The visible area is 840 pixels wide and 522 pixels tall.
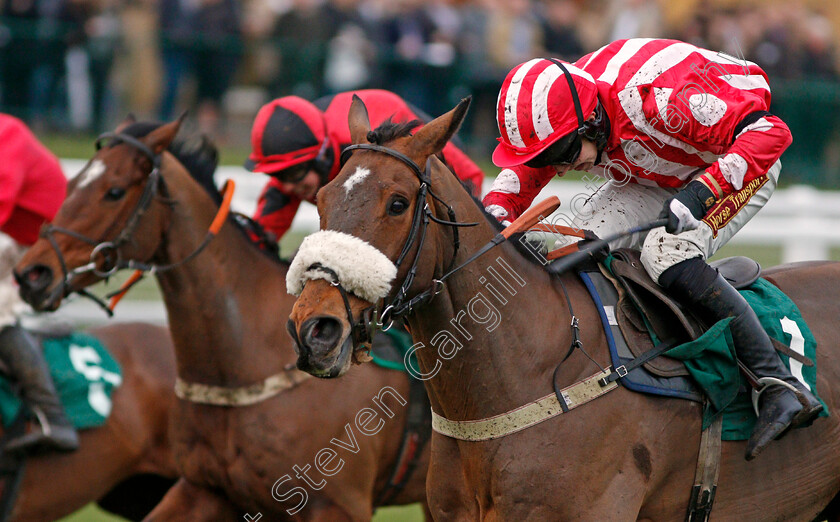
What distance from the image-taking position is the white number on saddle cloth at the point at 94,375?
529 centimetres

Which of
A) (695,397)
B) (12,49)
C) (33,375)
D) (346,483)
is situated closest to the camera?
(695,397)

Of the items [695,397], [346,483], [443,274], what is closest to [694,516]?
[695,397]

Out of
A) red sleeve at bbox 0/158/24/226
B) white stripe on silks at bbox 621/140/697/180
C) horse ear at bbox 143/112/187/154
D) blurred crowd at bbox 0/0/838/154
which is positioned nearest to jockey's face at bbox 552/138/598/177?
white stripe on silks at bbox 621/140/697/180

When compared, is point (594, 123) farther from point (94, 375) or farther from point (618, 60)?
point (94, 375)

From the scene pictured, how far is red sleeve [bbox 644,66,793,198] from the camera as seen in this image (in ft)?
10.9

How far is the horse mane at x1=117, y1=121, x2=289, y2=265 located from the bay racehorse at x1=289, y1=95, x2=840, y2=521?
1.57m

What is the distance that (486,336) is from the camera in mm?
3213

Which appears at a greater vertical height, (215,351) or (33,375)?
(215,351)

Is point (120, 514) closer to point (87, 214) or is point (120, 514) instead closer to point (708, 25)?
point (87, 214)

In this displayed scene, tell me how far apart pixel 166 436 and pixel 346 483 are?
1511 mm

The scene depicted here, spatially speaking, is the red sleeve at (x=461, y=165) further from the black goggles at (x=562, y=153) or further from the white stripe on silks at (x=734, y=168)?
the white stripe on silks at (x=734, y=168)

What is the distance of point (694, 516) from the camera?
336 cm

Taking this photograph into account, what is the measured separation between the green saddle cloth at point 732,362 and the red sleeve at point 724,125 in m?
0.48

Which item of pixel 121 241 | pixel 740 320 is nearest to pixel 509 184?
pixel 740 320
